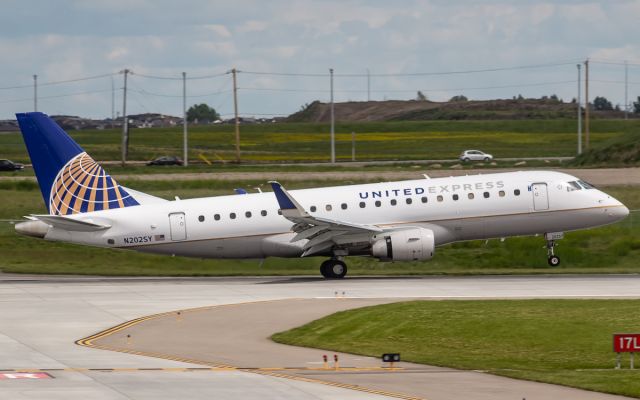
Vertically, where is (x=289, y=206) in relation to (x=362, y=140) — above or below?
below

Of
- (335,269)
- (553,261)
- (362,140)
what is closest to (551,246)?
(553,261)

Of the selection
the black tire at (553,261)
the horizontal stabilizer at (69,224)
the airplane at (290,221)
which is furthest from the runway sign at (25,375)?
the black tire at (553,261)

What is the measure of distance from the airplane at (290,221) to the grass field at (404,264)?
10.9 feet

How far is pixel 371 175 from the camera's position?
266 ft

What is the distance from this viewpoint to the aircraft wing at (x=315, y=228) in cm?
4411

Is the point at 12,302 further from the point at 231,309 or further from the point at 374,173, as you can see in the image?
the point at 374,173

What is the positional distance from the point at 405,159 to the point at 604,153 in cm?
2922

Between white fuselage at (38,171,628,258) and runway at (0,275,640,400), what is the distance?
60.6 inches

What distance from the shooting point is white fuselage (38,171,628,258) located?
4681 cm

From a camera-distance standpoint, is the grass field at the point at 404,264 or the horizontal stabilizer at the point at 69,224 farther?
the grass field at the point at 404,264

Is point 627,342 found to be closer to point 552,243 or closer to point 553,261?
point 553,261

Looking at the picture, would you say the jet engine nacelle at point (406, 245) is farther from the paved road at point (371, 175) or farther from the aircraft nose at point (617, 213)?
the paved road at point (371, 175)

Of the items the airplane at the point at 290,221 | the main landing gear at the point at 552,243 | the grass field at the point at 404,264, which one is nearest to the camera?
the airplane at the point at 290,221

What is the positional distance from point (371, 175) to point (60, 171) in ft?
119
